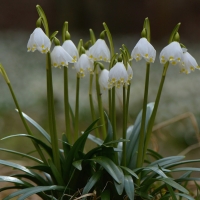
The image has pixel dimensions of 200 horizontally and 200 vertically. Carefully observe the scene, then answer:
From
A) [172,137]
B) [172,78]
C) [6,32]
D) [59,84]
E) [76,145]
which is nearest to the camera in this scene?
[76,145]

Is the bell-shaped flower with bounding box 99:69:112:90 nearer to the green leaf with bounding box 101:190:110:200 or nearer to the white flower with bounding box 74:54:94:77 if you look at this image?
the white flower with bounding box 74:54:94:77

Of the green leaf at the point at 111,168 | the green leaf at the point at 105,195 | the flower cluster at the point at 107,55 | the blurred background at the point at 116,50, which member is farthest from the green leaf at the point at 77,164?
the blurred background at the point at 116,50

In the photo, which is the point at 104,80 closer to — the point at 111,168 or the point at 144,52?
the point at 144,52

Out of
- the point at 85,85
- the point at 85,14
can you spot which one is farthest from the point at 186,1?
the point at 85,85

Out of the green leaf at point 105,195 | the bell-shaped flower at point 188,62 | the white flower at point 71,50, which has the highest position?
the white flower at point 71,50

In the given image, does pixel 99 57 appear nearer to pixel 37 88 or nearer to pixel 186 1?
pixel 37 88

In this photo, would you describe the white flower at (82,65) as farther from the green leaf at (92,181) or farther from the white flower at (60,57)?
the green leaf at (92,181)

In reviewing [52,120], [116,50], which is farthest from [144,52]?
[116,50]
